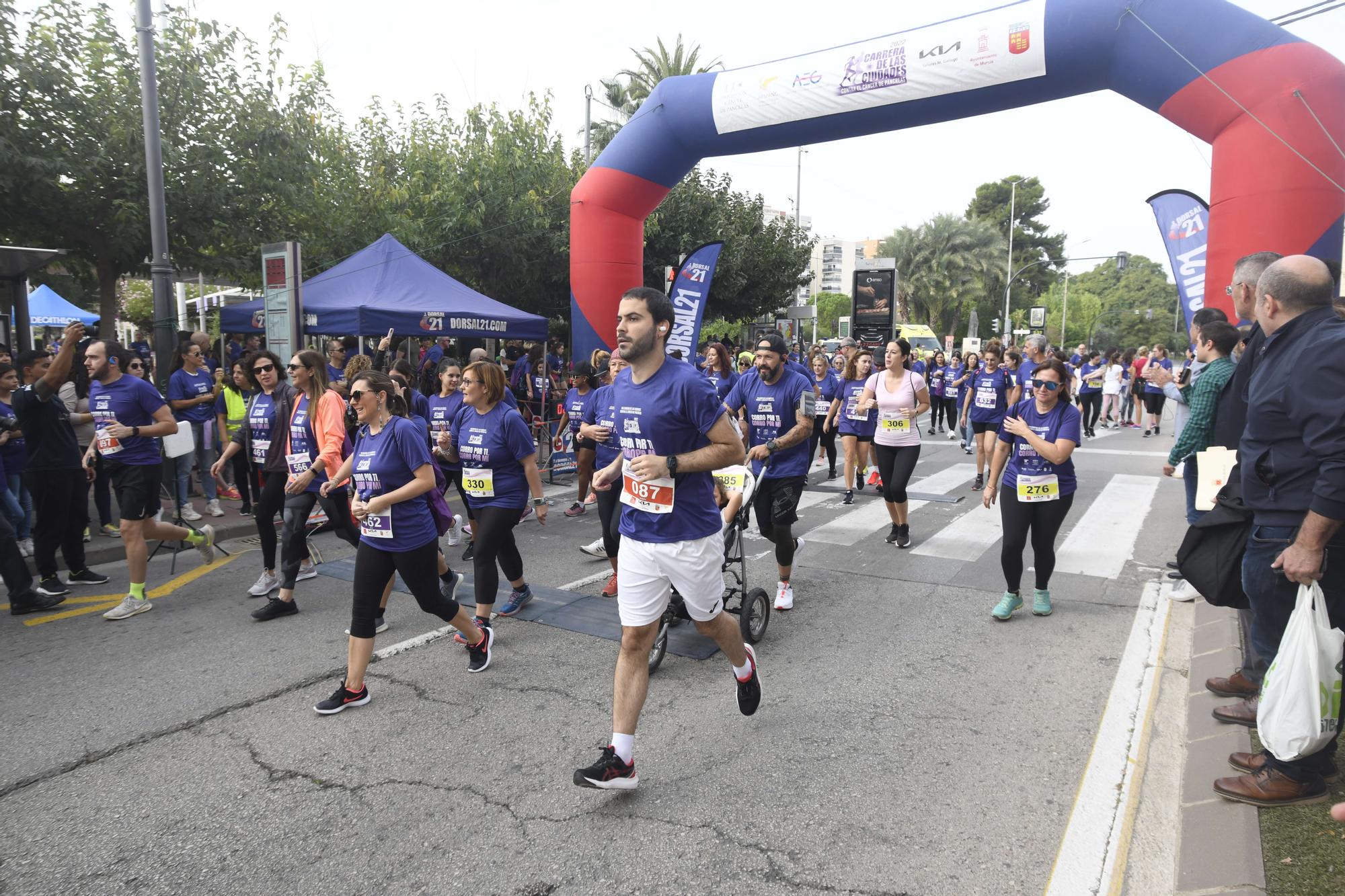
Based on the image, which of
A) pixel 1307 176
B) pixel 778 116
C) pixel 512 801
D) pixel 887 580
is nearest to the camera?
pixel 512 801

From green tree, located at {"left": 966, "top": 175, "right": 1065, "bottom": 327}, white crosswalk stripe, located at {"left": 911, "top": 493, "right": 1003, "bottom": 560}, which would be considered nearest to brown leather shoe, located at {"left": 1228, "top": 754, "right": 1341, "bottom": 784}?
white crosswalk stripe, located at {"left": 911, "top": 493, "right": 1003, "bottom": 560}

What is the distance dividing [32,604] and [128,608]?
75 cm

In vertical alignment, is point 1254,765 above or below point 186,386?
below

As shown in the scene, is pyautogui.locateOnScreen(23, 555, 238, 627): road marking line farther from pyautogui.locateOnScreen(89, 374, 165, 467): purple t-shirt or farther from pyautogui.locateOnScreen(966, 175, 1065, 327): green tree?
pyautogui.locateOnScreen(966, 175, 1065, 327): green tree

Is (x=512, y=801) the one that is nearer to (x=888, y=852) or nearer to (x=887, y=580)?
(x=888, y=852)

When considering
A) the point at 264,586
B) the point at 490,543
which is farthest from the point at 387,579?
the point at 264,586

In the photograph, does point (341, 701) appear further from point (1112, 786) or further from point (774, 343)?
point (1112, 786)

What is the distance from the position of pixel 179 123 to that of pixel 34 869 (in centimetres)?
1279

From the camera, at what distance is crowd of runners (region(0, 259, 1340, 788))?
3.40m

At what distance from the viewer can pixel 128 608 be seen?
19.0 feet

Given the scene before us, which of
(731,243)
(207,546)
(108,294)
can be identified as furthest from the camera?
(731,243)

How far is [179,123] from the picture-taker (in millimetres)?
12609

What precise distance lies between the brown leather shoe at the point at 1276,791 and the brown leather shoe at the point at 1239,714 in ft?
2.41

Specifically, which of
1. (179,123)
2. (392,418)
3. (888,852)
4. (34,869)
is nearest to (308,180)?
(179,123)
